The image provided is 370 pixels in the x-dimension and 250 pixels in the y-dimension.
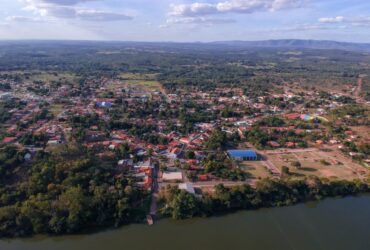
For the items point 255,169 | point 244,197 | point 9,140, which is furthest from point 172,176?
point 9,140

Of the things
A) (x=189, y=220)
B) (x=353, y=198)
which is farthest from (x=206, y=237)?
(x=353, y=198)

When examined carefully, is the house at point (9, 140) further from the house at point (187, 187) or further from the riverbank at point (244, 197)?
the house at point (187, 187)

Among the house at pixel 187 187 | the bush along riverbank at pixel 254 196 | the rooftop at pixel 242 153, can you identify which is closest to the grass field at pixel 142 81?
the rooftop at pixel 242 153

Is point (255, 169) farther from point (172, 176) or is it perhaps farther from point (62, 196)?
point (62, 196)

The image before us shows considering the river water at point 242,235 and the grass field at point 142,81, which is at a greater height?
the grass field at point 142,81

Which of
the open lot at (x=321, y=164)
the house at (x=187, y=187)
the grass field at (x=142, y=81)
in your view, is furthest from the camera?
the grass field at (x=142, y=81)

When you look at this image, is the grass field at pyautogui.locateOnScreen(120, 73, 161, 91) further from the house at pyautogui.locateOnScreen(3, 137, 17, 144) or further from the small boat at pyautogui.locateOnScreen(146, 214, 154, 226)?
the small boat at pyautogui.locateOnScreen(146, 214, 154, 226)
